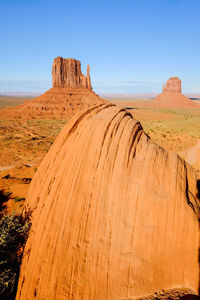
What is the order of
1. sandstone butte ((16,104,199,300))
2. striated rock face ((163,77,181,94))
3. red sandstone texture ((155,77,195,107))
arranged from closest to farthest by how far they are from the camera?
1. sandstone butte ((16,104,199,300))
2. red sandstone texture ((155,77,195,107))
3. striated rock face ((163,77,181,94))

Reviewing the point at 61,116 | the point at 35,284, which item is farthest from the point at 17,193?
the point at 61,116

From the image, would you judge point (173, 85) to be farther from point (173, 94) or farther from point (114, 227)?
point (114, 227)

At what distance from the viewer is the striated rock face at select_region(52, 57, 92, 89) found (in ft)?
266

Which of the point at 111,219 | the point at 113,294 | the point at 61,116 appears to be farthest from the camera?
the point at 61,116

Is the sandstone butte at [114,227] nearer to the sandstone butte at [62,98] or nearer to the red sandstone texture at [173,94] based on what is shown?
the sandstone butte at [62,98]

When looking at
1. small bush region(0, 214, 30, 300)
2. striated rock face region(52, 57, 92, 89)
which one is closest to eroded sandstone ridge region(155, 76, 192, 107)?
striated rock face region(52, 57, 92, 89)

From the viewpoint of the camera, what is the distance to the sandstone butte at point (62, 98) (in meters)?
63.7

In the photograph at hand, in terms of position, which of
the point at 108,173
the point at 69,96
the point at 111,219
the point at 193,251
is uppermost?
the point at 69,96

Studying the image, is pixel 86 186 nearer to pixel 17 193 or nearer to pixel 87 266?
pixel 87 266

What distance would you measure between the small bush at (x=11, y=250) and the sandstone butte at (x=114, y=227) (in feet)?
0.89

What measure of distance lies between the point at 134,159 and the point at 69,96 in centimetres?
7717

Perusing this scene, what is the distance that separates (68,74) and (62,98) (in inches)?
680

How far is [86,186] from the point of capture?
496cm

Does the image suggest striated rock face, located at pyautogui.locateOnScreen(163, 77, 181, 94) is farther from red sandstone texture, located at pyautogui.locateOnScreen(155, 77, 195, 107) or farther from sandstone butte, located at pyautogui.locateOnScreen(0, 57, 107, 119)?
sandstone butte, located at pyautogui.locateOnScreen(0, 57, 107, 119)
